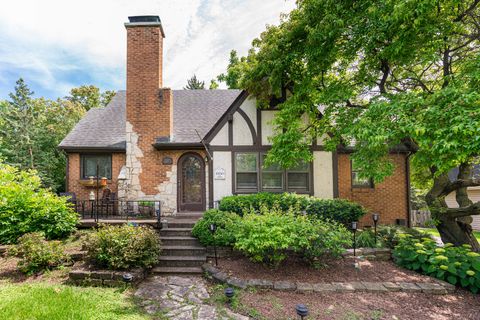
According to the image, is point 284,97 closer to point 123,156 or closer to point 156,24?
point 156,24

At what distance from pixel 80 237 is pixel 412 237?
9842 millimetres

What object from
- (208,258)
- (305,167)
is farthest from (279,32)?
(208,258)

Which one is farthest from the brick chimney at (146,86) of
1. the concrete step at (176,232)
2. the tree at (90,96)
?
the tree at (90,96)

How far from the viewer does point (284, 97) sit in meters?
8.77

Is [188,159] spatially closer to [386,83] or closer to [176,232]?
[176,232]

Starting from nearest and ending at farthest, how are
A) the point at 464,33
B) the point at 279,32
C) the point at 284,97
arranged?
the point at 464,33 < the point at 279,32 < the point at 284,97

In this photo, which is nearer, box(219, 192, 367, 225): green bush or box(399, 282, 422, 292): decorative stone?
box(399, 282, 422, 292): decorative stone

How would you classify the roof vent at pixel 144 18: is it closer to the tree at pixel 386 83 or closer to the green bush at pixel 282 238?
the tree at pixel 386 83

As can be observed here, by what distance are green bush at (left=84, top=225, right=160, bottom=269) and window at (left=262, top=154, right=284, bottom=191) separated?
469 centimetres

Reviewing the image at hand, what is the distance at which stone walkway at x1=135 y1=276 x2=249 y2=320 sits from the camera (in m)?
3.85

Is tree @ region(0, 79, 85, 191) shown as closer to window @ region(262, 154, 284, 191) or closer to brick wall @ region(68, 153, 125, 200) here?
brick wall @ region(68, 153, 125, 200)

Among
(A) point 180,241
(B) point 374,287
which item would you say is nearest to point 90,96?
(A) point 180,241

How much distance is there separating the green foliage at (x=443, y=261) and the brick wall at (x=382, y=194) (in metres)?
3.47

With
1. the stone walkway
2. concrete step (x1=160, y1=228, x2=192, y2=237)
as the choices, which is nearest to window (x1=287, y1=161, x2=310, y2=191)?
concrete step (x1=160, y1=228, x2=192, y2=237)
